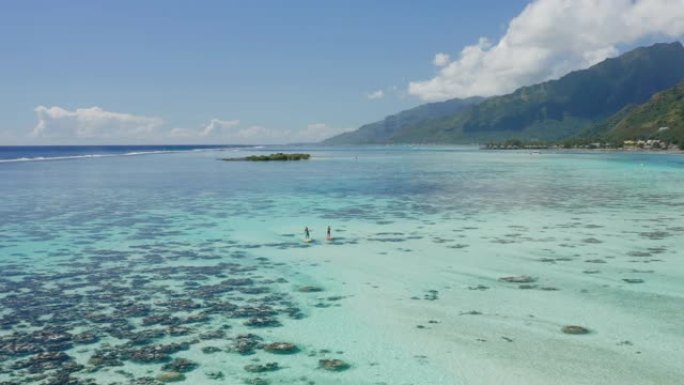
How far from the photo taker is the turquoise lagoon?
20.7 metres

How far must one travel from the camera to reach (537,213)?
58781 mm

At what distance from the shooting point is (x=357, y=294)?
30.1 metres

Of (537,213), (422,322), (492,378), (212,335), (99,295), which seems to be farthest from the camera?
(537,213)

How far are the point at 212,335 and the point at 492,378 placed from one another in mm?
11259

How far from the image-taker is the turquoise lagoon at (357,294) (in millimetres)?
20734

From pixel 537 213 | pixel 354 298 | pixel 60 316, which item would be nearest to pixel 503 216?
pixel 537 213

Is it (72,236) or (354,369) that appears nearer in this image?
(354,369)

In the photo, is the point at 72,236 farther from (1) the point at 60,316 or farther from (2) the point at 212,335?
(2) the point at 212,335

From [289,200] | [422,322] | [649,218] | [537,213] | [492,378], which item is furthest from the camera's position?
[289,200]

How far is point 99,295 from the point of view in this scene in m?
29.0

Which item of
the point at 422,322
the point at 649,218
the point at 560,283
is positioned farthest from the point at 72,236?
the point at 649,218

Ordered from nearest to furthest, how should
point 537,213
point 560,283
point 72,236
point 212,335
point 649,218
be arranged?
point 212,335 → point 560,283 → point 72,236 → point 649,218 → point 537,213

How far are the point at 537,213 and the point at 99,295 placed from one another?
4423 centimetres

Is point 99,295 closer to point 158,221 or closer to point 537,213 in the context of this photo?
point 158,221
